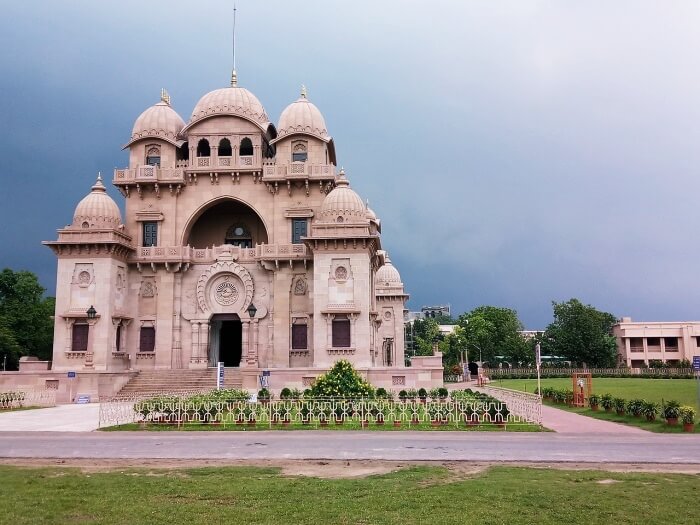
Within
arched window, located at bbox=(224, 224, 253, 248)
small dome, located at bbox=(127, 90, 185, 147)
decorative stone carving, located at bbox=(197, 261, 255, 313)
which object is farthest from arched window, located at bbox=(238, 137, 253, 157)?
decorative stone carving, located at bbox=(197, 261, 255, 313)

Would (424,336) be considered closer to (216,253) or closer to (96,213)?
(216,253)

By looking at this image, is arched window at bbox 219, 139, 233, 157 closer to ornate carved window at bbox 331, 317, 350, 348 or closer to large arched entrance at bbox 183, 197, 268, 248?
large arched entrance at bbox 183, 197, 268, 248

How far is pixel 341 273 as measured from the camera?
38188 millimetres

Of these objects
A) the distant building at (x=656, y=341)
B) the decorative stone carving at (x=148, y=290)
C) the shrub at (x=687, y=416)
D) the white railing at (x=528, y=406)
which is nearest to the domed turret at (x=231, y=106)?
the decorative stone carving at (x=148, y=290)

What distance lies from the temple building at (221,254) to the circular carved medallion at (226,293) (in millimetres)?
97

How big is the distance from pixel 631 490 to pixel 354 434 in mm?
10137

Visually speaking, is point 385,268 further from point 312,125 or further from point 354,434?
point 354,434

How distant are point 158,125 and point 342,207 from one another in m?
A: 15.9

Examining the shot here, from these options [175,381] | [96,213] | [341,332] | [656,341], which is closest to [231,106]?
[96,213]

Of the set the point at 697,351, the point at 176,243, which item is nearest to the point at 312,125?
the point at 176,243

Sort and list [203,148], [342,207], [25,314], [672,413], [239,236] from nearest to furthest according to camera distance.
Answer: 1. [672,413]
2. [342,207]
3. [203,148]
4. [239,236]
5. [25,314]

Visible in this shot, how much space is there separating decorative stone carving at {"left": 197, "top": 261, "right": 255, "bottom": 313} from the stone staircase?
15.6ft

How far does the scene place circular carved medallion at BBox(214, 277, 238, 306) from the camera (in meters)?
42.2

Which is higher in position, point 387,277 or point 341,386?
point 387,277
